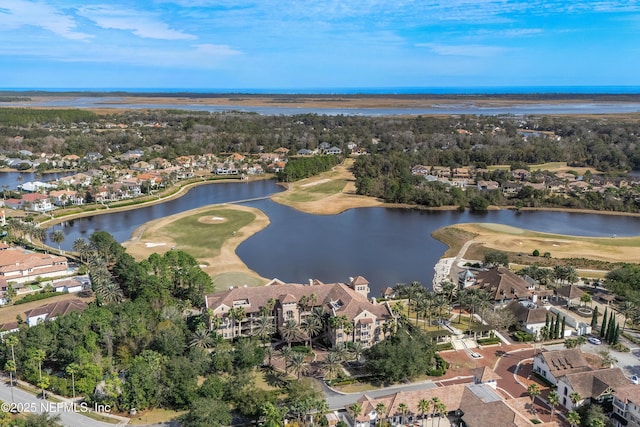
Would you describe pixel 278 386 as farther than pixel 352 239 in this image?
No

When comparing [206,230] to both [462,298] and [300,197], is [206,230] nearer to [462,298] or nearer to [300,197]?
[300,197]

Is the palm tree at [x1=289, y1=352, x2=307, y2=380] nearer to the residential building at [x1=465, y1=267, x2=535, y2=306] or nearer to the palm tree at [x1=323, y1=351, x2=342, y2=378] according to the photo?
the palm tree at [x1=323, y1=351, x2=342, y2=378]

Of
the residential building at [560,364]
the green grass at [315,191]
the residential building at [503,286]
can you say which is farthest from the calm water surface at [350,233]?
the residential building at [560,364]

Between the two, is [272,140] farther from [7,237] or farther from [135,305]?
[135,305]

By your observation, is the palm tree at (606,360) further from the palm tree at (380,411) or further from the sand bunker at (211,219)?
the sand bunker at (211,219)

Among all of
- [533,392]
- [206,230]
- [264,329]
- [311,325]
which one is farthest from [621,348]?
[206,230]

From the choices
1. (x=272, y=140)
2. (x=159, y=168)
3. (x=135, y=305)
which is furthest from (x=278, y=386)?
(x=272, y=140)
